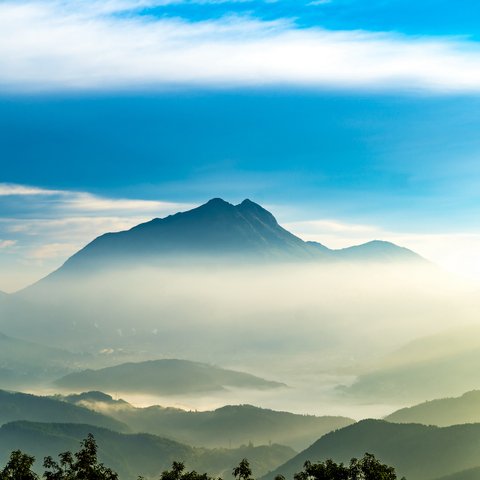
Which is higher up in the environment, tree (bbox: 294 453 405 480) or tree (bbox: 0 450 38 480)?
tree (bbox: 0 450 38 480)

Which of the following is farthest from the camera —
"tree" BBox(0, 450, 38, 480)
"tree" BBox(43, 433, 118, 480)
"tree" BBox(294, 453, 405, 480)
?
"tree" BBox(0, 450, 38, 480)

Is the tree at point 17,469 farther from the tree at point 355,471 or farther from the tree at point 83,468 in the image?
the tree at point 355,471

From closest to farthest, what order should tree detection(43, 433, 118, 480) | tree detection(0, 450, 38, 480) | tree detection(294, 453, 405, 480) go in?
tree detection(294, 453, 405, 480), tree detection(43, 433, 118, 480), tree detection(0, 450, 38, 480)

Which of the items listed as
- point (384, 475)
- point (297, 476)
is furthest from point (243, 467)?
point (384, 475)

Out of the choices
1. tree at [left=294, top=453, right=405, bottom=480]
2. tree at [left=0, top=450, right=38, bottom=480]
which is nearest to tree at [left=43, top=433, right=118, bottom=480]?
tree at [left=0, top=450, right=38, bottom=480]

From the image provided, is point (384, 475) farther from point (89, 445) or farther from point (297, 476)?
point (89, 445)

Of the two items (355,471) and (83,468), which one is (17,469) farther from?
(355,471)

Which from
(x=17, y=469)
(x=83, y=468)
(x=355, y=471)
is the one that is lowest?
→ (x=355, y=471)

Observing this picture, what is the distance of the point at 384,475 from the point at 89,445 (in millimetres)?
44123

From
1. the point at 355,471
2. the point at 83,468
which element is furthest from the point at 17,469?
the point at 355,471

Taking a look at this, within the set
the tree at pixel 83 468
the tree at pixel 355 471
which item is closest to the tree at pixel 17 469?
the tree at pixel 83 468

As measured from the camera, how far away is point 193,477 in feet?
431

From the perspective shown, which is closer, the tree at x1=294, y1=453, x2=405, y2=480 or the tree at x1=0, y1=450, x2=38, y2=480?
the tree at x1=294, y1=453, x2=405, y2=480

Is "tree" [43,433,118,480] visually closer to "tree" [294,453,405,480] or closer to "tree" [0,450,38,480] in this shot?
"tree" [0,450,38,480]
